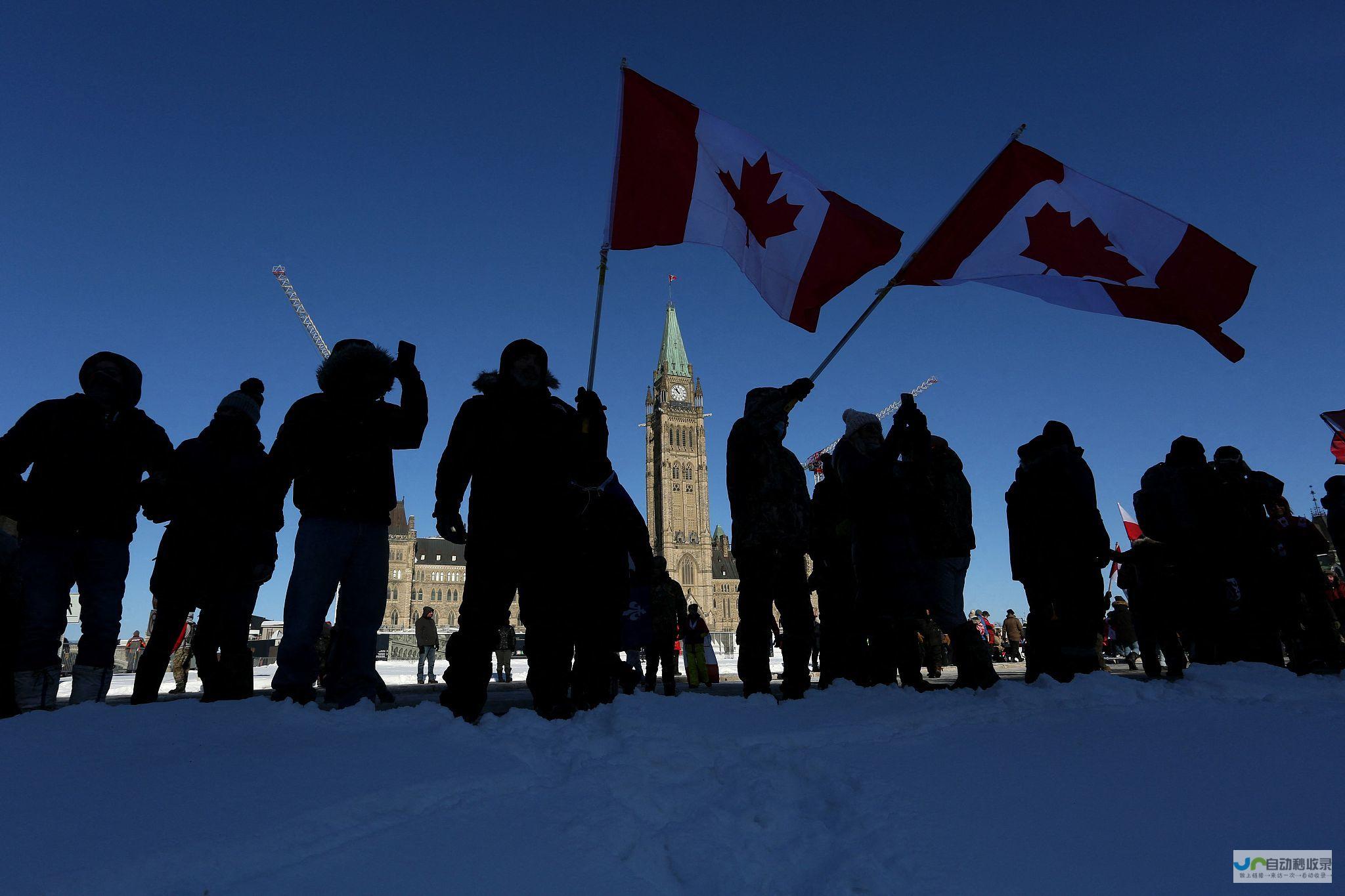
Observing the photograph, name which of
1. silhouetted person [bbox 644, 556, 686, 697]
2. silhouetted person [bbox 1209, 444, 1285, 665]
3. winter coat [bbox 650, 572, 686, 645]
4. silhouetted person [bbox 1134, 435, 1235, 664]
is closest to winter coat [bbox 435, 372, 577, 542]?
silhouetted person [bbox 1134, 435, 1235, 664]

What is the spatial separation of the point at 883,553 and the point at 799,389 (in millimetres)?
1094

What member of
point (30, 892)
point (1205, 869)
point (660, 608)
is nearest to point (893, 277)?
point (1205, 869)

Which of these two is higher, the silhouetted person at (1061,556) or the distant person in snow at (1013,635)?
the silhouetted person at (1061,556)

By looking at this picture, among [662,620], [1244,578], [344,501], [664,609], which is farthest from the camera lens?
[664,609]

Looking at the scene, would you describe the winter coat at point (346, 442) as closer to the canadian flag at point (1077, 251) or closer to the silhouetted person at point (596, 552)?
the silhouetted person at point (596, 552)

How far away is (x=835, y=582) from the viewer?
5.36 meters

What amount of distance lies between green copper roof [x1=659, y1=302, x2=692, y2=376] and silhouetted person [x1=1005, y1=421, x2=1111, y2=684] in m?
102

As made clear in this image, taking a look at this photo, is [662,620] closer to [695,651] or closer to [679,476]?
[695,651]

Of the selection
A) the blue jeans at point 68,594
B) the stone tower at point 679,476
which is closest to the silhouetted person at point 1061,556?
the blue jeans at point 68,594

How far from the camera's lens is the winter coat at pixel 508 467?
3.15 meters

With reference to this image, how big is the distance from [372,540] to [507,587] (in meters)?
0.77

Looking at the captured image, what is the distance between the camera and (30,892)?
1.17m

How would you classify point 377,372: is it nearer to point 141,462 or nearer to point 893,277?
point 141,462

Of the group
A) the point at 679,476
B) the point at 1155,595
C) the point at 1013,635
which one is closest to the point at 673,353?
the point at 679,476
